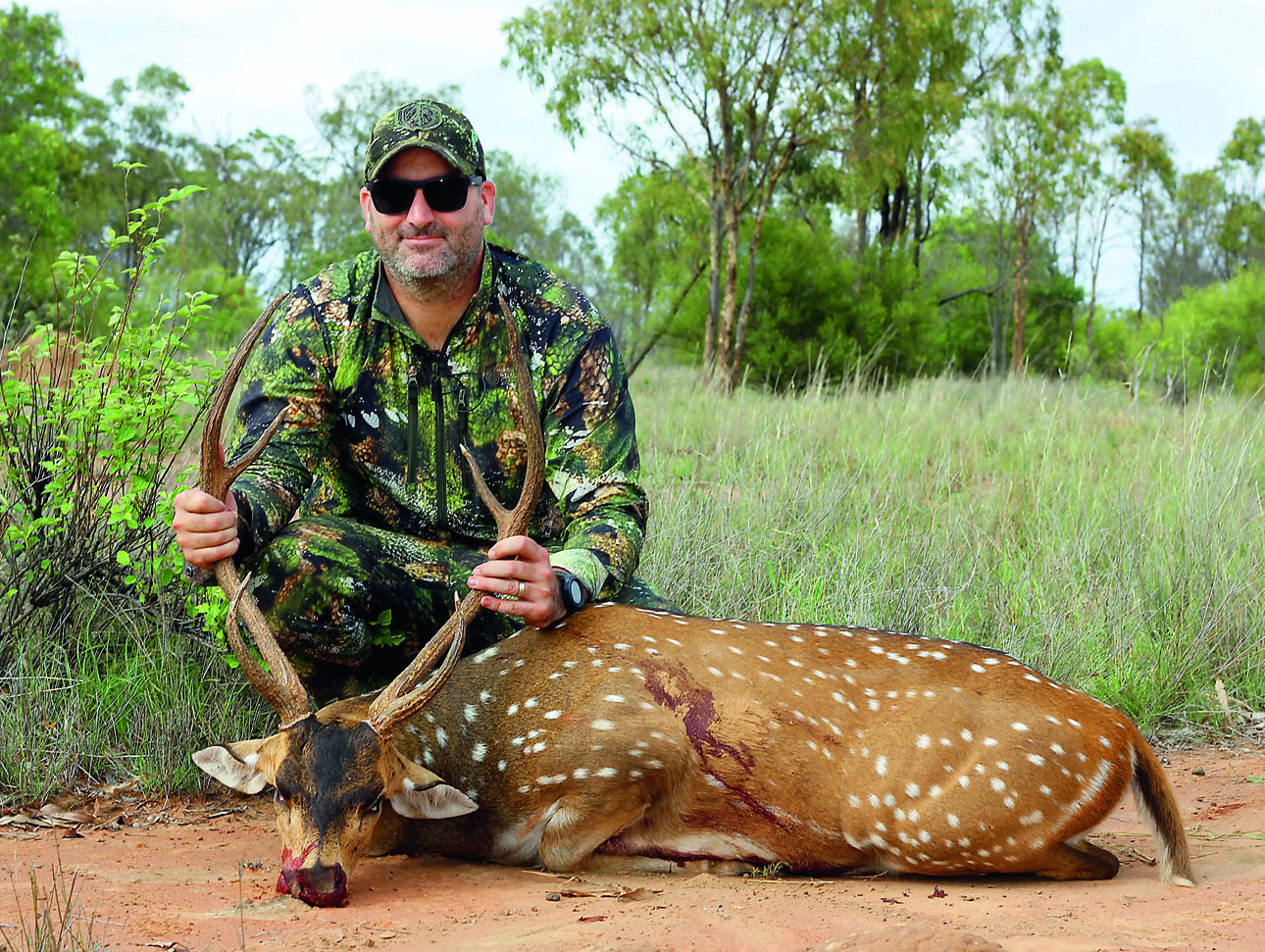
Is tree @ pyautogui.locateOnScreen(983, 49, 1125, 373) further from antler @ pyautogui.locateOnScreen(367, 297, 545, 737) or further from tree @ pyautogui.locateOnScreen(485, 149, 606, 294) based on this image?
antler @ pyautogui.locateOnScreen(367, 297, 545, 737)

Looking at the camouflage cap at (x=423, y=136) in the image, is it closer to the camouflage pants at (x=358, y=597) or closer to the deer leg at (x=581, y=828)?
the camouflage pants at (x=358, y=597)

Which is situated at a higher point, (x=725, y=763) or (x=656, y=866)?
(x=725, y=763)

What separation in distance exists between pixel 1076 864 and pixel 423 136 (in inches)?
124

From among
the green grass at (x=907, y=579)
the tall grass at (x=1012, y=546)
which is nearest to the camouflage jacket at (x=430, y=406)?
the green grass at (x=907, y=579)

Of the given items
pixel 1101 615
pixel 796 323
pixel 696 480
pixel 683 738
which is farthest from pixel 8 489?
pixel 796 323

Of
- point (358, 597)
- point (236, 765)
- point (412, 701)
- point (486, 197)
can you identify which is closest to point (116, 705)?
point (358, 597)

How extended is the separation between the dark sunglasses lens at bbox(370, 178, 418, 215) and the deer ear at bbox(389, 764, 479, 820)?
1970 mm

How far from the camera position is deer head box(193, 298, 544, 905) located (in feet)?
10.1

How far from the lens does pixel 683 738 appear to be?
11.7 feet

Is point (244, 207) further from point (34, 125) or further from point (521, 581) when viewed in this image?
point (521, 581)

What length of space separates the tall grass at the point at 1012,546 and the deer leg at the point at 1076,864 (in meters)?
1.88

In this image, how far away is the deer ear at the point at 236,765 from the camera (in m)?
3.34

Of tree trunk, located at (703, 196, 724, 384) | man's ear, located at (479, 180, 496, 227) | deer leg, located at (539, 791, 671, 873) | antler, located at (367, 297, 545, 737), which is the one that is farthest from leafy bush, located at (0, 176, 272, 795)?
tree trunk, located at (703, 196, 724, 384)

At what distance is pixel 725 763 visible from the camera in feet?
11.7
